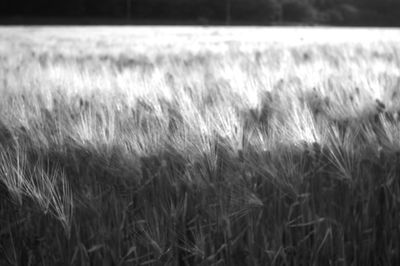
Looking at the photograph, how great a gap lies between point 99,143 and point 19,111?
1.82 feet

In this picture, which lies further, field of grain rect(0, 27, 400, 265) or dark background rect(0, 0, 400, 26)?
dark background rect(0, 0, 400, 26)

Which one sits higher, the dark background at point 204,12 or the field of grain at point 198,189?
the dark background at point 204,12

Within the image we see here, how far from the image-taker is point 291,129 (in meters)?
1.42

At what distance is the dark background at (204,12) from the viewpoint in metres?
27.5

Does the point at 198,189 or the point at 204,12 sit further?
the point at 204,12

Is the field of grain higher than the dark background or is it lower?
lower

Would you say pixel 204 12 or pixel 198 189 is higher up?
pixel 204 12

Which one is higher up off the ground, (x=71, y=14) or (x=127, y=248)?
(x=71, y=14)

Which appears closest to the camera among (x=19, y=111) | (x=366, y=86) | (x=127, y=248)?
(x=127, y=248)

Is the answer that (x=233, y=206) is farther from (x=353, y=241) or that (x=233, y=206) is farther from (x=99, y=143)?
(x=99, y=143)

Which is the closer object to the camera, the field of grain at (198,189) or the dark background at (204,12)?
the field of grain at (198,189)

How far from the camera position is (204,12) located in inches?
1133

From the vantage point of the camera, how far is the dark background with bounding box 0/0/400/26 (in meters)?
27.5

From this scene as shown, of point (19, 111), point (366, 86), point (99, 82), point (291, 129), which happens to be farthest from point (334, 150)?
point (99, 82)
